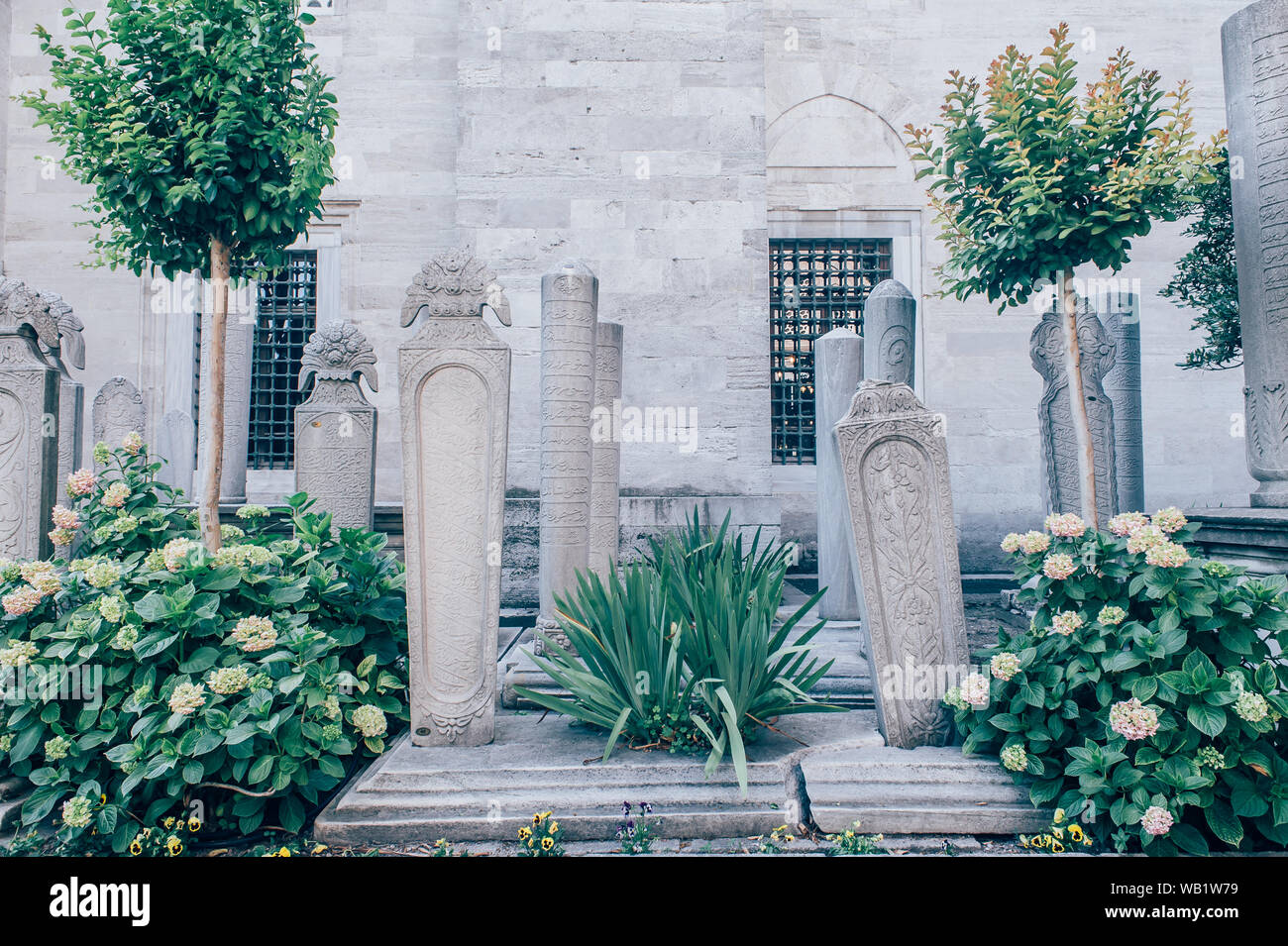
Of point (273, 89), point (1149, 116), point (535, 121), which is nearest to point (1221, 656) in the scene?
point (1149, 116)

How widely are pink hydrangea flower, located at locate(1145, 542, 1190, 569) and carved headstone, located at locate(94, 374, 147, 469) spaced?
8815 mm

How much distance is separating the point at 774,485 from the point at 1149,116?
19.0 feet

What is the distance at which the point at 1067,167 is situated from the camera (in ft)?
14.2

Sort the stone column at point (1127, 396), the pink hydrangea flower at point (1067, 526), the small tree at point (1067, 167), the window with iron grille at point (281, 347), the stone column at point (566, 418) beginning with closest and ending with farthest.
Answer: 1. the pink hydrangea flower at point (1067, 526)
2. the stone column at point (566, 418)
3. the small tree at point (1067, 167)
4. the stone column at point (1127, 396)
5. the window with iron grille at point (281, 347)

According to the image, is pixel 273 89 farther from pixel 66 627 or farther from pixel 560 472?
pixel 66 627

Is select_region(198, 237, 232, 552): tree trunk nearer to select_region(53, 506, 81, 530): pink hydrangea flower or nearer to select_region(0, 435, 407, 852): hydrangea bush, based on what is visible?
select_region(53, 506, 81, 530): pink hydrangea flower

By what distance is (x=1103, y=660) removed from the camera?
95.6 inches

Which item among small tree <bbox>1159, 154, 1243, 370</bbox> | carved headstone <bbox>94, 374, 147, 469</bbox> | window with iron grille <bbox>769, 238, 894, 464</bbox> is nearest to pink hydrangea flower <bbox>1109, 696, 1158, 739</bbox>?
small tree <bbox>1159, 154, 1243, 370</bbox>

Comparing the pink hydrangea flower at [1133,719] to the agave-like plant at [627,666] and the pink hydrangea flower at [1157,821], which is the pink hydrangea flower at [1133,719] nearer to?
the pink hydrangea flower at [1157,821]

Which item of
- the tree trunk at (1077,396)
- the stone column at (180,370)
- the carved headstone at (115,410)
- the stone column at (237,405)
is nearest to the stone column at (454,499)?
the tree trunk at (1077,396)

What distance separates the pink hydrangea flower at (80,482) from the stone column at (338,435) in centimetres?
235

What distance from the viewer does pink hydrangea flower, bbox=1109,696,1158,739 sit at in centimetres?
226

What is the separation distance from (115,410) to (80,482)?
5.77 m

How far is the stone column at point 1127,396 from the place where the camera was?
666 cm
